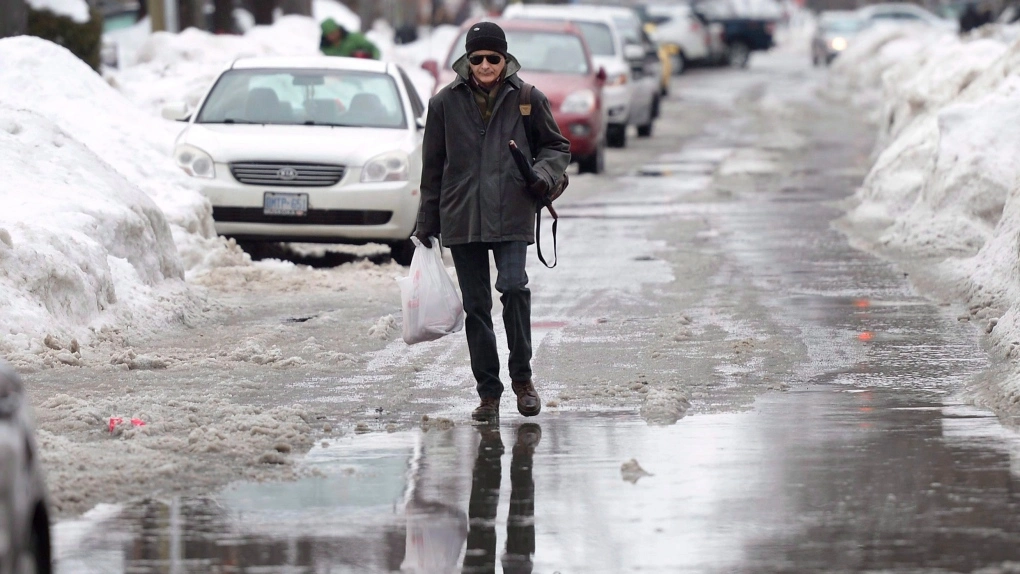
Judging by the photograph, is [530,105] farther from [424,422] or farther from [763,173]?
[763,173]

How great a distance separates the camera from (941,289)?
12250mm

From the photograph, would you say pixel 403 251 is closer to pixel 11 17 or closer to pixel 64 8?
pixel 11 17

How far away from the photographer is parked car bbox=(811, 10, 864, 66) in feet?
185

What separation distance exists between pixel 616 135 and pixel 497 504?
21.1 m

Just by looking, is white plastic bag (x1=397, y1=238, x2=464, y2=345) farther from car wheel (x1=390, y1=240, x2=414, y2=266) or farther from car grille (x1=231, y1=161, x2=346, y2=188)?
car wheel (x1=390, y1=240, x2=414, y2=266)

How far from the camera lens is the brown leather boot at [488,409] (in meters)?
8.19

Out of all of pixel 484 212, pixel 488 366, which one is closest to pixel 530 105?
pixel 484 212

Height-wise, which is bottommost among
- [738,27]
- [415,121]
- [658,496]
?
[738,27]

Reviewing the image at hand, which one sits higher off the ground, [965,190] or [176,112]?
[176,112]

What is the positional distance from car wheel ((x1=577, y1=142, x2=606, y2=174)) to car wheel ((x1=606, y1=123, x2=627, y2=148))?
3898mm

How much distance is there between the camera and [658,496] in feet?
21.5

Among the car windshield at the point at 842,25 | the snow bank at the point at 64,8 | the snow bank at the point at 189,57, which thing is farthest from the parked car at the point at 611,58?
the car windshield at the point at 842,25

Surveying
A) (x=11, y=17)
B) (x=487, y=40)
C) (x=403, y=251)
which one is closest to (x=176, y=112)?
(x=403, y=251)

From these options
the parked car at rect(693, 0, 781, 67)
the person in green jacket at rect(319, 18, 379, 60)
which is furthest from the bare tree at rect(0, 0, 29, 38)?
the parked car at rect(693, 0, 781, 67)
